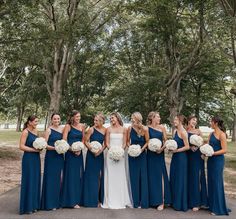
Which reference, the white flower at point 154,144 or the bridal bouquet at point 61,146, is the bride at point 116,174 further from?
the bridal bouquet at point 61,146

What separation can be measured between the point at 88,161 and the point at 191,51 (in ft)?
65.7

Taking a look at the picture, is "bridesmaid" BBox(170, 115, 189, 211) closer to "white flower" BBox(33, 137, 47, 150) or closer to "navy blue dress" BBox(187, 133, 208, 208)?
"navy blue dress" BBox(187, 133, 208, 208)

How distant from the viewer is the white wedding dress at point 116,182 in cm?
897

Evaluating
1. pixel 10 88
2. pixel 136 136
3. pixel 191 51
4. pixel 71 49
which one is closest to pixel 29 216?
pixel 136 136

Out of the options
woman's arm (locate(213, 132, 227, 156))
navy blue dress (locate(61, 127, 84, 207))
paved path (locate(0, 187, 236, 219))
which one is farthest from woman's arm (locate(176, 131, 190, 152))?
navy blue dress (locate(61, 127, 84, 207))

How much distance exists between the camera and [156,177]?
29.3ft

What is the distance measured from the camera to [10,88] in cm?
3578

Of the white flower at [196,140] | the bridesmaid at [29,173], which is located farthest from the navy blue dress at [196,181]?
the bridesmaid at [29,173]

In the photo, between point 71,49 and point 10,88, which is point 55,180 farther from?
point 10,88

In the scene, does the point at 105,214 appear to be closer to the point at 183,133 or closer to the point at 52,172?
the point at 52,172

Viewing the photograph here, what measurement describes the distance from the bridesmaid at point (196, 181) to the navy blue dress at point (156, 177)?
0.54 metres

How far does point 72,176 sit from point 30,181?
3.35 feet

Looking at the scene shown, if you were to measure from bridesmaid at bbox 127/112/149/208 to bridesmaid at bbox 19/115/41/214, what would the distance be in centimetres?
224

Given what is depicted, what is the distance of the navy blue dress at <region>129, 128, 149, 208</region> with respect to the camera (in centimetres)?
889
